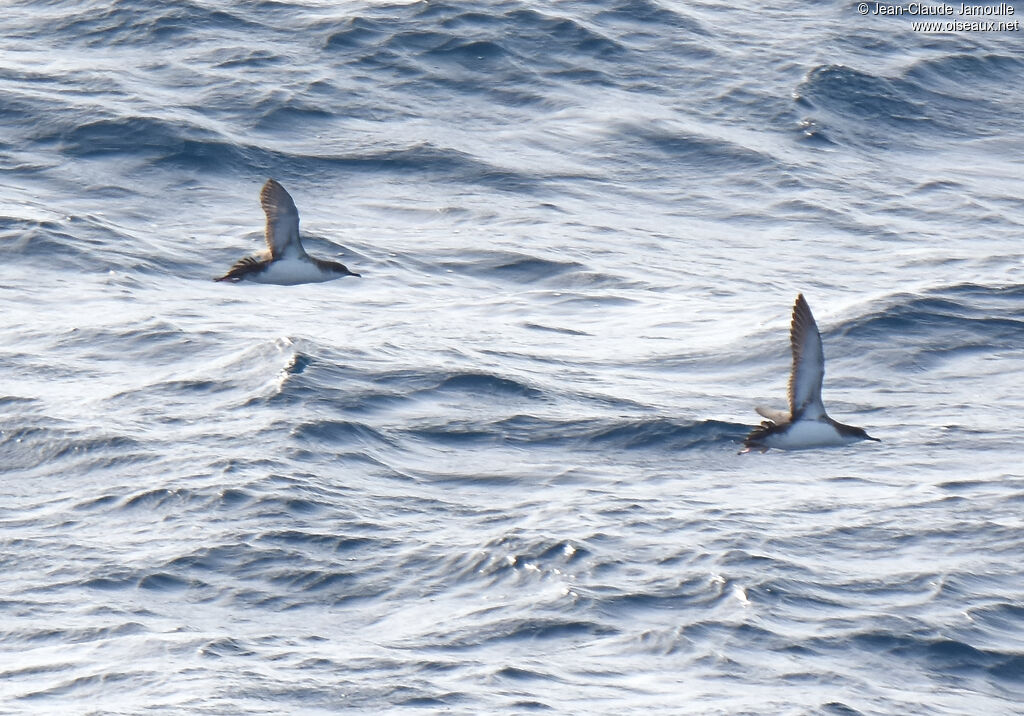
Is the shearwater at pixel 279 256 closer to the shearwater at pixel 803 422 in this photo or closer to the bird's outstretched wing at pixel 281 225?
the bird's outstretched wing at pixel 281 225

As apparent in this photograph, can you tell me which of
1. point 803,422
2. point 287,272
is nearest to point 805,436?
point 803,422

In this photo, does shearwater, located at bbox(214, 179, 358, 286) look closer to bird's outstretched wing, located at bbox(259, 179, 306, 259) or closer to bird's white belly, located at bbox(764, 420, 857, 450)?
bird's outstretched wing, located at bbox(259, 179, 306, 259)

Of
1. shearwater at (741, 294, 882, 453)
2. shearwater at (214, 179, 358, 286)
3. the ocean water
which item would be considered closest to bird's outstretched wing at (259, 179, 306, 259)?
shearwater at (214, 179, 358, 286)

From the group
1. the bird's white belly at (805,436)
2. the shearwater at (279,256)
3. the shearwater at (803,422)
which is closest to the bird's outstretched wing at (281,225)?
the shearwater at (279,256)

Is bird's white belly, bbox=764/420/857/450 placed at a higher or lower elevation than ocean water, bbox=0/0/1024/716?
higher

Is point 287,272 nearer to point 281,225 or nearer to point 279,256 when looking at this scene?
point 279,256

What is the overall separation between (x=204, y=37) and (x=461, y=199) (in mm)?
7183

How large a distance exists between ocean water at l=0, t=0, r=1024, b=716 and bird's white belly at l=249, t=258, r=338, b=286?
6.79 ft

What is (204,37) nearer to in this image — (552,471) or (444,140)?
(444,140)

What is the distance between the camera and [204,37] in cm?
3144

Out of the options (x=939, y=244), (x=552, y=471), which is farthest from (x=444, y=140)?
(x=552, y=471)

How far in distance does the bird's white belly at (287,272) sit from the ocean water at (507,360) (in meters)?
2.07

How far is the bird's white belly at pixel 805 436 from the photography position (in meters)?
16.4

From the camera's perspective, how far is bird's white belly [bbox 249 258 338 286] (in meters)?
18.4
